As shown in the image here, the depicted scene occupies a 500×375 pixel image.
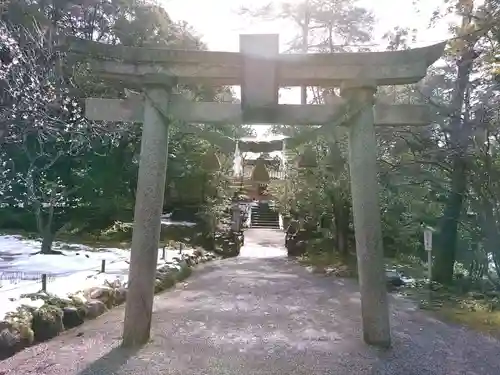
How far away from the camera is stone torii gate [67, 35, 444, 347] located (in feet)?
17.3

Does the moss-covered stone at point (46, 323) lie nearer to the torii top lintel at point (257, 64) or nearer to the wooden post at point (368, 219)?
the torii top lintel at point (257, 64)

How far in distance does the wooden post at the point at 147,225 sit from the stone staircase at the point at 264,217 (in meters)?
25.8

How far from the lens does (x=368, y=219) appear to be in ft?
17.6

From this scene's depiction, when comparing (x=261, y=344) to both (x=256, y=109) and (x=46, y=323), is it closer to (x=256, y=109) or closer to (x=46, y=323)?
(x=46, y=323)

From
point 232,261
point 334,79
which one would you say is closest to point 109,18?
point 232,261

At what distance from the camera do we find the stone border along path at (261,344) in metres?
4.71

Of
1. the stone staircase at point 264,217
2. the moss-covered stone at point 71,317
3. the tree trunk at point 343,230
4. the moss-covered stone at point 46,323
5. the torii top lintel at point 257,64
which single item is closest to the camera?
the torii top lintel at point 257,64

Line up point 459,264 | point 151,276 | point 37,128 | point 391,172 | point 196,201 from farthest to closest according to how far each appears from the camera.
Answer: point 196,201 < point 459,264 < point 391,172 < point 37,128 < point 151,276

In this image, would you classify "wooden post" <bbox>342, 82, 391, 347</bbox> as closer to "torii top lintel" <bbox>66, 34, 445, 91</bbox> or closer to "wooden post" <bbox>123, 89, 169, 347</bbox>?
"torii top lintel" <bbox>66, 34, 445, 91</bbox>

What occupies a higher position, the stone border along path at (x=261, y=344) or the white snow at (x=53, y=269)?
the white snow at (x=53, y=269)

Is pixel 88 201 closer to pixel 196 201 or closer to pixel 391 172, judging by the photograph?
pixel 196 201

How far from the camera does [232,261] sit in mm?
17109

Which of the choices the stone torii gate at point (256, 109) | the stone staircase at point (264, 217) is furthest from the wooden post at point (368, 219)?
the stone staircase at point (264, 217)

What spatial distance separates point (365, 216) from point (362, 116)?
1.19m
